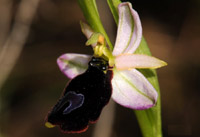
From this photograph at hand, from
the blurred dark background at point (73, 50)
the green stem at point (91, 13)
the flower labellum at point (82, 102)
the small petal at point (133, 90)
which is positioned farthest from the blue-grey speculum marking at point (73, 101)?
the blurred dark background at point (73, 50)

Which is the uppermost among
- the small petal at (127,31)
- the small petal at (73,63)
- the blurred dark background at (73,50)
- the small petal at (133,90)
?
the small petal at (127,31)

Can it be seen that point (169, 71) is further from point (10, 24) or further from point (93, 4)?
point (93, 4)

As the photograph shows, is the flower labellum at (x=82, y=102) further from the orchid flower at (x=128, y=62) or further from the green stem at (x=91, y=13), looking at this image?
the green stem at (x=91, y=13)

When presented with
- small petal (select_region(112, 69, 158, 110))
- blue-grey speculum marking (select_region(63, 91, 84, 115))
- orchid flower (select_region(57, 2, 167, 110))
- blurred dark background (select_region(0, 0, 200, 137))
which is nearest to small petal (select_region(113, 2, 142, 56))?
orchid flower (select_region(57, 2, 167, 110))

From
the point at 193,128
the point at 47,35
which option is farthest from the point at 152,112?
the point at 47,35

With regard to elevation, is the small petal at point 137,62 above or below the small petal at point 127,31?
below

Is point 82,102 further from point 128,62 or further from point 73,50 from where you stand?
point 73,50
